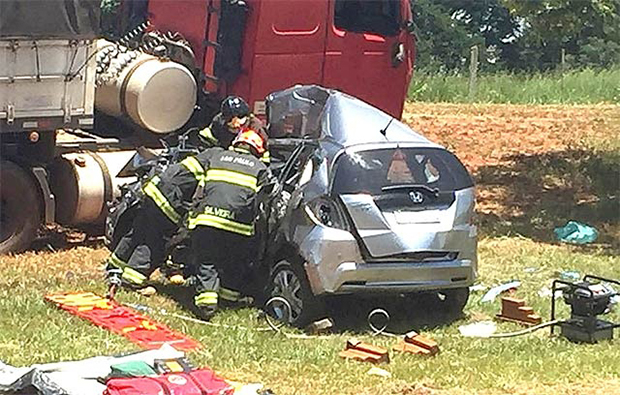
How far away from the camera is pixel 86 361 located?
282 inches

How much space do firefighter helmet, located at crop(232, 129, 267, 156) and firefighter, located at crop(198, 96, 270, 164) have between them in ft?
0.47

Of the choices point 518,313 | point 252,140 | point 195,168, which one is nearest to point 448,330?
point 518,313

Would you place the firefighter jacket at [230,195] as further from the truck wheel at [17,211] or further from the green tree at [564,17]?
the green tree at [564,17]

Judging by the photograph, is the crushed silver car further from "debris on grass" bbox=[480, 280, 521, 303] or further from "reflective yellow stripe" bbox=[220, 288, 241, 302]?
"debris on grass" bbox=[480, 280, 521, 303]

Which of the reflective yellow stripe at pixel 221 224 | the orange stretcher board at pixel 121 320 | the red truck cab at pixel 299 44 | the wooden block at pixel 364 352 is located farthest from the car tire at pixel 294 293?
the red truck cab at pixel 299 44

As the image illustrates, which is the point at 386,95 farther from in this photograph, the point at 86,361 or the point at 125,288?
the point at 86,361

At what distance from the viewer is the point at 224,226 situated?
898cm

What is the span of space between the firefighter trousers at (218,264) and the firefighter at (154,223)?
0.48 m

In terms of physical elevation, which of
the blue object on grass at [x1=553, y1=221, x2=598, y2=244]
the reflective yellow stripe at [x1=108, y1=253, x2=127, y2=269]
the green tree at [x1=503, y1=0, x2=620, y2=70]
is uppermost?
the green tree at [x1=503, y1=0, x2=620, y2=70]

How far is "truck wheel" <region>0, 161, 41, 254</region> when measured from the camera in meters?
11.0

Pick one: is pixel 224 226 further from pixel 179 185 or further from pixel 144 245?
pixel 144 245

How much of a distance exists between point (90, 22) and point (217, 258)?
3.10 metres

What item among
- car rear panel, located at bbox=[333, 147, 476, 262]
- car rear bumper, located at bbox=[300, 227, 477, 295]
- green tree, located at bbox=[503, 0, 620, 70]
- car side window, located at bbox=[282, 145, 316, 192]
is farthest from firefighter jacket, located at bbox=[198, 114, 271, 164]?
green tree, located at bbox=[503, 0, 620, 70]

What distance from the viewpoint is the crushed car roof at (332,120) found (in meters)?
9.19
